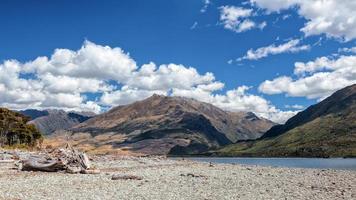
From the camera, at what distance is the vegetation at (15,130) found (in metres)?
150

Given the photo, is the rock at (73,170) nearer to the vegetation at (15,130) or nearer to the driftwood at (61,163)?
the driftwood at (61,163)

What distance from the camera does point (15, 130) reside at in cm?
15612

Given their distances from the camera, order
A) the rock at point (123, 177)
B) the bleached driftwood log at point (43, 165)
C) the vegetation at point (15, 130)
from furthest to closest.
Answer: the vegetation at point (15, 130), the bleached driftwood log at point (43, 165), the rock at point (123, 177)

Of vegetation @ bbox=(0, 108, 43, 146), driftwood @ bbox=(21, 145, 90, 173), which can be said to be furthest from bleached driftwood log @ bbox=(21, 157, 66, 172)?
vegetation @ bbox=(0, 108, 43, 146)

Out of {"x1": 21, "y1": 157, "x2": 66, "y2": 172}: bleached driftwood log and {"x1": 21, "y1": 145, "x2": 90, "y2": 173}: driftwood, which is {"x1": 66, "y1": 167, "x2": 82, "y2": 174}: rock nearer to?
{"x1": 21, "y1": 145, "x2": 90, "y2": 173}: driftwood

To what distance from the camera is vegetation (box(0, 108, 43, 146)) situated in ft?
494

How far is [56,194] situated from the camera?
33.8m

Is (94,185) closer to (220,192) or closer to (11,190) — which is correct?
(11,190)

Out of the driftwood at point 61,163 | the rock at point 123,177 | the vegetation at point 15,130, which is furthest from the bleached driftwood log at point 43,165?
the vegetation at point 15,130

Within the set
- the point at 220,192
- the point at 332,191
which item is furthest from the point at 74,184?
the point at 332,191

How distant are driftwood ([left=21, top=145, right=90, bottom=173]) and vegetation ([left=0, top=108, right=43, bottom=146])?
9737cm

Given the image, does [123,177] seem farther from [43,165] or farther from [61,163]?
[43,165]

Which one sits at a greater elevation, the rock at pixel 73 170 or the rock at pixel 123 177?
the rock at pixel 73 170

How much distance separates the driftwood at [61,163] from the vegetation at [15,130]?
97373mm
